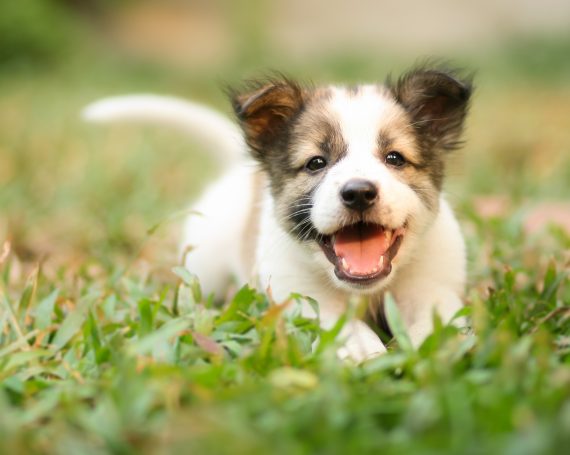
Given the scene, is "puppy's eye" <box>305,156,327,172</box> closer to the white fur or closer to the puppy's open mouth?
the white fur

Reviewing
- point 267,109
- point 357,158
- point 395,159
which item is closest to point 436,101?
point 395,159

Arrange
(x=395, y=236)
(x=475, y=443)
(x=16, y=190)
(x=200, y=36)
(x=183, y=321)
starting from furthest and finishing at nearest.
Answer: (x=200, y=36) < (x=16, y=190) < (x=395, y=236) < (x=183, y=321) < (x=475, y=443)

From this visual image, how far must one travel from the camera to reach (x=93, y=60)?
16141 millimetres

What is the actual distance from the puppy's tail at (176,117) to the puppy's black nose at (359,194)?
1588 mm

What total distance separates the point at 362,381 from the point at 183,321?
72 cm

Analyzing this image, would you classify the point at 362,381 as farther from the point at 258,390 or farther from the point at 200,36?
the point at 200,36

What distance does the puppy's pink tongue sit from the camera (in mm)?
3248

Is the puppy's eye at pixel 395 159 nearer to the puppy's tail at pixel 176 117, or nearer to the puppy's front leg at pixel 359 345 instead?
the puppy's front leg at pixel 359 345

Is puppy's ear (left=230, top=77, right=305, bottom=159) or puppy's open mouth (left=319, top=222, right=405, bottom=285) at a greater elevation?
puppy's ear (left=230, top=77, right=305, bottom=159)

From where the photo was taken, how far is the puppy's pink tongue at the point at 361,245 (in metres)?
3.25

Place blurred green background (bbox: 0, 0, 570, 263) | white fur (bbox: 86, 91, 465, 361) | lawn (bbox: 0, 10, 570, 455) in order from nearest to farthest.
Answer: lawn (bbox: 0, 10, 570, 455) → white fur (bbox: 86, 91, 465, 361) → blurred green background (bbox: 0, 0, 570, 263)

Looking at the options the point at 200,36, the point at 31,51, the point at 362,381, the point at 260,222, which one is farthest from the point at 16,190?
the point at 200,36

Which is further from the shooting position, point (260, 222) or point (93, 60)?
point (93, 60)

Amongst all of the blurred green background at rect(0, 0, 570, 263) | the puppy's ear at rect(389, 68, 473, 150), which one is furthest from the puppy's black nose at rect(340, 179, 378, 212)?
the blurred green background at rect(0, 0, 570, 263)
